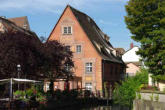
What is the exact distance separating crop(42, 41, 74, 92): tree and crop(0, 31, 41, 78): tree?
149 cm

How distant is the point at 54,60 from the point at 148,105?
1851 centimetres

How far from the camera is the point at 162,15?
2597 centimetres

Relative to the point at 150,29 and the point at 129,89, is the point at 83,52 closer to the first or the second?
the point at 129,89

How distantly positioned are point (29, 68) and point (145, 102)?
15868 mm

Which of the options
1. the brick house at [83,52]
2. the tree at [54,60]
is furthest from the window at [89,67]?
the tree at [54,60]

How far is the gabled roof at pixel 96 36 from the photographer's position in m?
53.0

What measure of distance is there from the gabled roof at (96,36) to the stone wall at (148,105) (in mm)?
27996

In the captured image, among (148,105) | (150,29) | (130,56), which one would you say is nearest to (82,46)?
(150,29)

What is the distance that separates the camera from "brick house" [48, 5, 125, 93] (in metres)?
51.2

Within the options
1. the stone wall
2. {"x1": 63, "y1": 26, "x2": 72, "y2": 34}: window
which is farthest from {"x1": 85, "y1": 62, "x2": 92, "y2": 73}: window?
the stone wall

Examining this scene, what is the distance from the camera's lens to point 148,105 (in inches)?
851

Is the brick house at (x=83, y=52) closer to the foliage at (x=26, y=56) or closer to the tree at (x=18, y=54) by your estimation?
the foliage at (x=26, y=56)

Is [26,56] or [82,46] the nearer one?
[26,56]

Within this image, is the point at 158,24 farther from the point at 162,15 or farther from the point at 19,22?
the point at 19,22
